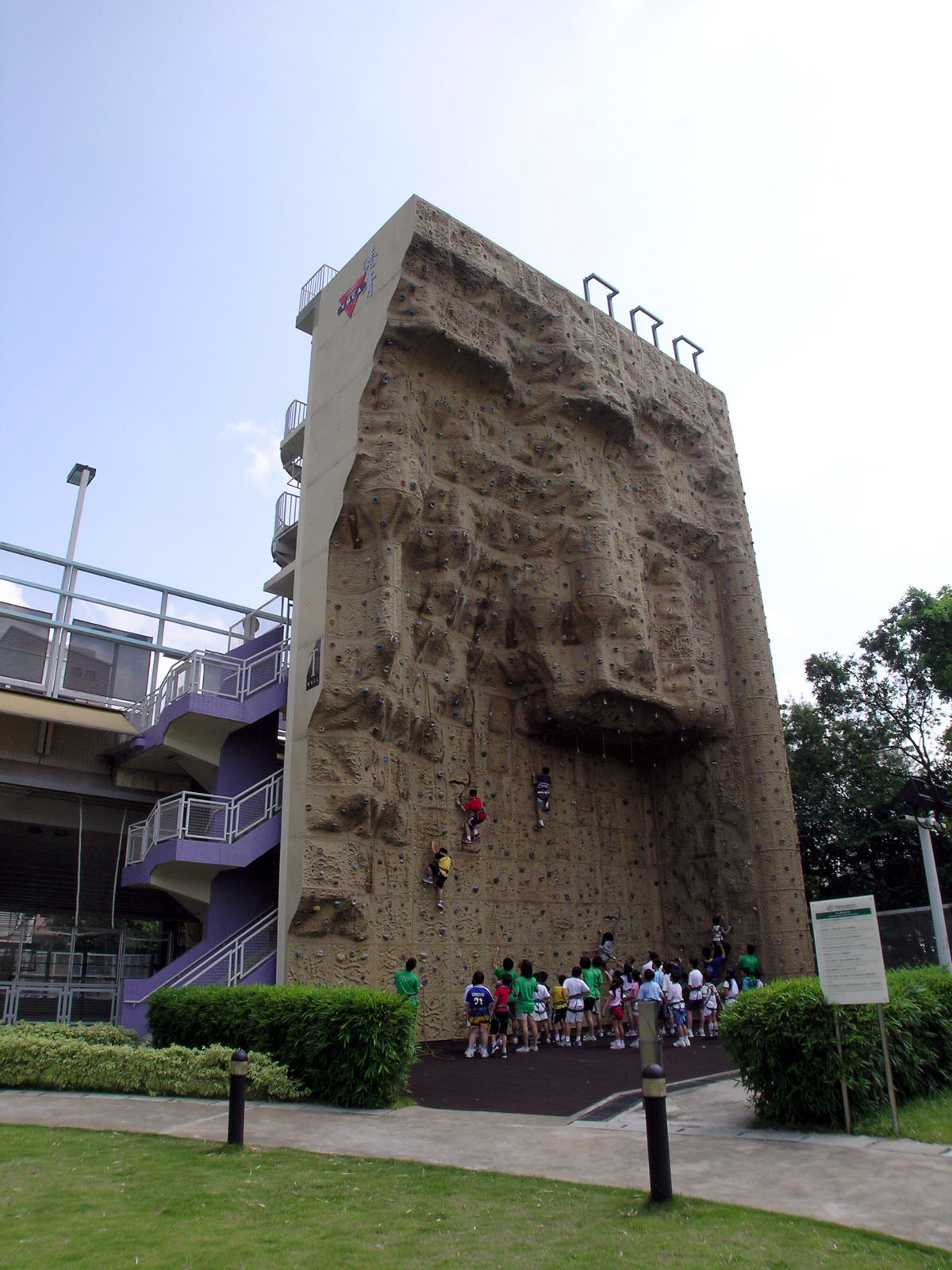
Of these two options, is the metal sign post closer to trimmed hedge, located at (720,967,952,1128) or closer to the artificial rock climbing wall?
trimmed hedge, located at (720,967,952,1128)

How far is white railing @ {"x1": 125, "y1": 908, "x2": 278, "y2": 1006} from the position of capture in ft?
54.5

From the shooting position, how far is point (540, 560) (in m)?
23.3

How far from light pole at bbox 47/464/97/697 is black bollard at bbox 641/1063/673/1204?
59.1 ft

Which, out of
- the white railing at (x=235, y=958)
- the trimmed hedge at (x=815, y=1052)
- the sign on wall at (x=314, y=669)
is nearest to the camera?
the trimmed hedge at (x=815, y=1052)

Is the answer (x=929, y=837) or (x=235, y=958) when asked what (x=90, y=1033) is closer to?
(x=235, y=958)

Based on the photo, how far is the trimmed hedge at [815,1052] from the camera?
28.1 feet

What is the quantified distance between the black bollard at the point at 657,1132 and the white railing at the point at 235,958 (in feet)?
39.7

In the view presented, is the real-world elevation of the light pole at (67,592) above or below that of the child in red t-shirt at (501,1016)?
above

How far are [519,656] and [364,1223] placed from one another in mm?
17455

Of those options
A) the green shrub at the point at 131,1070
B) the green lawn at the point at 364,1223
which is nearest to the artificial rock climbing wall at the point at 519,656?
the green shrub at the point at 131,1070

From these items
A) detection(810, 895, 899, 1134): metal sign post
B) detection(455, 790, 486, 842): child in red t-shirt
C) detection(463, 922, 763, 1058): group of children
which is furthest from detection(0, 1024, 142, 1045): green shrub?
detection(810, 895, 899, 1134): metal sign post

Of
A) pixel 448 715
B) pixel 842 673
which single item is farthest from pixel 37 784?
pixel 842 673

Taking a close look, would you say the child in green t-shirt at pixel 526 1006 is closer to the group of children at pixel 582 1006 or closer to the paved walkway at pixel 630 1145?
the group of children at pixel 582 1006

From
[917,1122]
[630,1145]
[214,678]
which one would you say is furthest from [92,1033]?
[917,1122]
